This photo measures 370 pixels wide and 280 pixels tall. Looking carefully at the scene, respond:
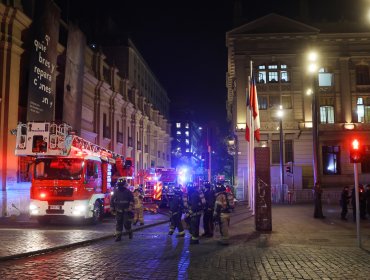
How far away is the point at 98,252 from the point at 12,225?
7.59 meters

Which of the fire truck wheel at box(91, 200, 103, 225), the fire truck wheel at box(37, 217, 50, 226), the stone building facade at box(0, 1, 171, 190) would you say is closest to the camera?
the fire truck wheel at box(37, 217, 50, 226)

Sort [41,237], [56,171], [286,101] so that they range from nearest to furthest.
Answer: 1. [41,237]
2. [56,171]
3. [286,101]

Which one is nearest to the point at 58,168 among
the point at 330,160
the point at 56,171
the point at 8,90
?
the point at 56,171

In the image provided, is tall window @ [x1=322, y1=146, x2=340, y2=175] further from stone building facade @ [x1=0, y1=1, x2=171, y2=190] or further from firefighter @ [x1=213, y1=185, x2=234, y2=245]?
firefighter @ [x1=213, y1=185, x2=234, y2=245]

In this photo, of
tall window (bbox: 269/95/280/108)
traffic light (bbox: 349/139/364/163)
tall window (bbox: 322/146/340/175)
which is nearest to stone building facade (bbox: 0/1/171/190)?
tall window (bbox: 269/95/280/108)

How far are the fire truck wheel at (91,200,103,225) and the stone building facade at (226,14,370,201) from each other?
24.9 m

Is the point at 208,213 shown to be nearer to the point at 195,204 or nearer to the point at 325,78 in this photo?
the point at 195,204

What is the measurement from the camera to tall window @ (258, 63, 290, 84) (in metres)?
44.2

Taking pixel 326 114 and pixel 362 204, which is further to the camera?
pixel 326 114

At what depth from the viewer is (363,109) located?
44.1 m

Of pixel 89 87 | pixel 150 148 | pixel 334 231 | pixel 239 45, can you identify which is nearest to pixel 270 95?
pixel 239 45

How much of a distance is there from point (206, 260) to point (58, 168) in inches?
378

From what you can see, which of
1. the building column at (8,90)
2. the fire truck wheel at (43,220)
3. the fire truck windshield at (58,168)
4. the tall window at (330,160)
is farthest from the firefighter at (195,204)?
the tall window at (330,160)

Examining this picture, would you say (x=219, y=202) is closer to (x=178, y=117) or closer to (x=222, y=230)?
(x=222, y=230)
